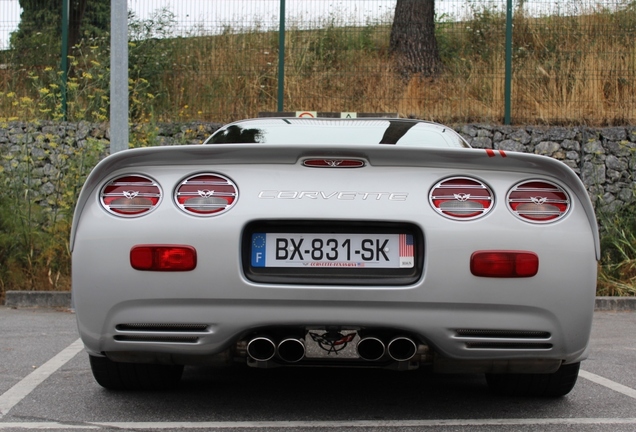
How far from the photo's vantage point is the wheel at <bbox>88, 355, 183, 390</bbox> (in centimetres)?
402

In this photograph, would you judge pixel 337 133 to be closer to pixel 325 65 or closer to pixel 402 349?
pixel 402 349

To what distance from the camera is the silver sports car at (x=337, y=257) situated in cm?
328

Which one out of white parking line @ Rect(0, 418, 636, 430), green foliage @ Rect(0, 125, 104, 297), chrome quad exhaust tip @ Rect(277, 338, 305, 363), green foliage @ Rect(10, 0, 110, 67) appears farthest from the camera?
green foliage @ Rect(10, 0, 110, 67)

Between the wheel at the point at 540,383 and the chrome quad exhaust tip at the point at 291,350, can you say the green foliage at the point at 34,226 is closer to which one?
the wheel at the point at 540,383

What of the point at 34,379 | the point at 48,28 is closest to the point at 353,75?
the point at 48,28

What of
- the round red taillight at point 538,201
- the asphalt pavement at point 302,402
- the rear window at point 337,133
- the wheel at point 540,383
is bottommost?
the asphalt pavement at point 302,402

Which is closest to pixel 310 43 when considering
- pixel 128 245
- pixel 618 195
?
pixel 618 195

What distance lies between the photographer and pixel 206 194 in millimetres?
3387

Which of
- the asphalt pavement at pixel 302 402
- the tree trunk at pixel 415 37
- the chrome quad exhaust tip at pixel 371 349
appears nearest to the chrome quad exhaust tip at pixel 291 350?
the chrome quad exhaust tip at pixel 371 349

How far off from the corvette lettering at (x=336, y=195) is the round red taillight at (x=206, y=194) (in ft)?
0.44

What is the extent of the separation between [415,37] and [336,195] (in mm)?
11571

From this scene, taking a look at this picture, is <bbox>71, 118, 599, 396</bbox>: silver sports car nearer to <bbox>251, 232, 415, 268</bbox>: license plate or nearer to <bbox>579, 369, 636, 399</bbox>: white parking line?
<bbox>251, 232, 415, 268</bbox>: license plate

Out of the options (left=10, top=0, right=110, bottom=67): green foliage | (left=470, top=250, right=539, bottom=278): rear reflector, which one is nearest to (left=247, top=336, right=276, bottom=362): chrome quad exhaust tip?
(left=470, top=250, right=539, bottom=278): rear reflector

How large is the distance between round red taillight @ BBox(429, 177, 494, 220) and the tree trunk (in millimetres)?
10521
